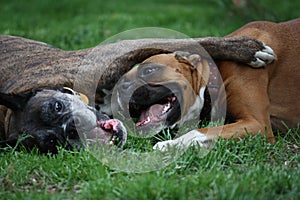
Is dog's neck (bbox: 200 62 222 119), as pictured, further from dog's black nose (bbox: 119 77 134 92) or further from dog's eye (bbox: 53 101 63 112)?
dog's eye (bbox: 53 101 63 112)

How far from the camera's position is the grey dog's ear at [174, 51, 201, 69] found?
4.45 m

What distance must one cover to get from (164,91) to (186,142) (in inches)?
23.2

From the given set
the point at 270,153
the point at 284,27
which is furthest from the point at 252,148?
the point at 284,27

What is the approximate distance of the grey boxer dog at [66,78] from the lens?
4008 mm

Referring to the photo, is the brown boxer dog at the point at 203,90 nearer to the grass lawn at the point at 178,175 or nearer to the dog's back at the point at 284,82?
the dog's back at the point at 284,82

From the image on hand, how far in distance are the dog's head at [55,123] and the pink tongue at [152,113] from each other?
0.29 m

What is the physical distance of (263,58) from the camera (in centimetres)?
→ 440

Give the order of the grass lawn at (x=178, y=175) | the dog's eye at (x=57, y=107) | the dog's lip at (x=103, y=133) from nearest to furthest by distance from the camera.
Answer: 1. the grass lawn at (x=178, y=175)
2. the dog's lip at (x=103, y=133)
3. the dog's eye at (x=57, y=107)

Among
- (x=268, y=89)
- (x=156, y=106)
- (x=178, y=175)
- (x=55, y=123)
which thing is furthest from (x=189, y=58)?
(x=178, y=175)

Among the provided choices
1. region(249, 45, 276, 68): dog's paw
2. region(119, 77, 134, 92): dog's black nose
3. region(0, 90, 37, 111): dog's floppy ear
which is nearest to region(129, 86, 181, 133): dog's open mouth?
region(119, 77, 134, 92): dog's black nose

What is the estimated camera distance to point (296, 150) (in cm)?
388

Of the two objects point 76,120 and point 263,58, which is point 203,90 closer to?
point 263,58

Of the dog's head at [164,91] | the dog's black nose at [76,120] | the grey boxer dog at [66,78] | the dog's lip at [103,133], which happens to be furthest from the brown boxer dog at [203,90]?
the dog's black nose at [76,120]

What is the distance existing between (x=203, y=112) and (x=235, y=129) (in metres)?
0.52
